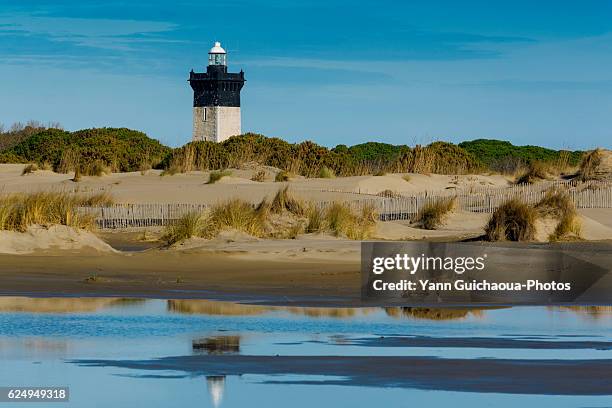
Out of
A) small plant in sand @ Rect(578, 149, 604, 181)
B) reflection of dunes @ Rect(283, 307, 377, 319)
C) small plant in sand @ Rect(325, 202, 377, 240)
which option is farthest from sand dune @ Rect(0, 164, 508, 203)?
reflection of dunes @ Rect(283, 307, 377, 319)

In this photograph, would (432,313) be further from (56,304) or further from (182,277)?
(182,277)

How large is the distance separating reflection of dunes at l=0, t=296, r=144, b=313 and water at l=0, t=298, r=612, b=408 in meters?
0.02

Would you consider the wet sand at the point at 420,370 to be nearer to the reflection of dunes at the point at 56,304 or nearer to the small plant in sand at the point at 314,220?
the reflection of dunes at the point at 56,304

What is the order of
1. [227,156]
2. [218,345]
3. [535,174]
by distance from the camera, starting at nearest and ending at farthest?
[218,345] < [535,174] < [227,156]

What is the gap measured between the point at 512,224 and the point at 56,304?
12.5 metres

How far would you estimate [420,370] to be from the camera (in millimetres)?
10977

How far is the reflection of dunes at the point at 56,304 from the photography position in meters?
15.6

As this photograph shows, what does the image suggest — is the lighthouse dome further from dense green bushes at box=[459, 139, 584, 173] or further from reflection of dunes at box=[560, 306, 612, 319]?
reflection of dunes at box=[560, 306, 612, 319]

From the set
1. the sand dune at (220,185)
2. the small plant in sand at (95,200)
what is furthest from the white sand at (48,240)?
the sand dune at (220,185)

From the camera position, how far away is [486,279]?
19781 mm

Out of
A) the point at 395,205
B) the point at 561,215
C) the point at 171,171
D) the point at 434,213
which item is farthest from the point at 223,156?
the point at 561,215

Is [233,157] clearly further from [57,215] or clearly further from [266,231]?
[57,215]

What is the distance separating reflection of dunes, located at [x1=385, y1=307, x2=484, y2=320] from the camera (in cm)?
1533

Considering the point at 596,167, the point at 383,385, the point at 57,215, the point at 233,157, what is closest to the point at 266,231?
the point at 57,215
